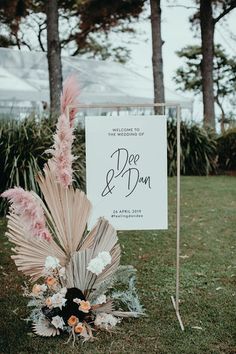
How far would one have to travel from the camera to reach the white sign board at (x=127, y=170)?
418cm

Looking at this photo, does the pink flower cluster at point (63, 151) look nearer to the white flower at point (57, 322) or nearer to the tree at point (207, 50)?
the white flower at point (57, 322)

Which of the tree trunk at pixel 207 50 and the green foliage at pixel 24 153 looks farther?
the tree trunk at pixel 207 50

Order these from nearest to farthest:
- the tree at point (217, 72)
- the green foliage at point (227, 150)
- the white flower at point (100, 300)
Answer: the white flower at point (100, 300) → the green foliage at point (227, 150) → the tree at point (217, 72)

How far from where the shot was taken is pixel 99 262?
12.6 ft

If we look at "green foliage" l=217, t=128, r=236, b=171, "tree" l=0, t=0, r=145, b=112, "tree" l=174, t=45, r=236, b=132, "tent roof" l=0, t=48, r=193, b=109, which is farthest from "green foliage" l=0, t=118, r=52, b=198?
"tree" l=174, t=45, r=236, b=132

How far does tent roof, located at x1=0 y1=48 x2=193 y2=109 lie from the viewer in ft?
55.7

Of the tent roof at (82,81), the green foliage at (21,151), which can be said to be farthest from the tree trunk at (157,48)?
the green foliage at (21,151)

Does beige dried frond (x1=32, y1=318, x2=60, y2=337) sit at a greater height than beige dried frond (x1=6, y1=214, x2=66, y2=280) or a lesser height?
lesser

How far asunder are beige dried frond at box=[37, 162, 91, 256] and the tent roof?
41.1ft

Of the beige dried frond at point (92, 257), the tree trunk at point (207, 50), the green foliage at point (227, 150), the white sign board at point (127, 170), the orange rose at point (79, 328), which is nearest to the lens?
the orange rose at point (79, 328)

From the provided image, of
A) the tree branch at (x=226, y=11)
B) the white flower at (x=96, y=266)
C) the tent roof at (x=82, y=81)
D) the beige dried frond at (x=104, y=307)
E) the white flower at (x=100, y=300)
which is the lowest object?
the beige dried frond at (x=104, y=307)

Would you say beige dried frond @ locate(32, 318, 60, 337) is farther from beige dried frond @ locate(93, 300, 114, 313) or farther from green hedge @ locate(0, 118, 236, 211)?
green hedge @ locate(0, 118, 236, 211)

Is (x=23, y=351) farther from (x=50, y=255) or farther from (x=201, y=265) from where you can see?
(x=201, y=265)

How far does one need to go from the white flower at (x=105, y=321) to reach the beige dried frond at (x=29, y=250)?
493 millimetres
